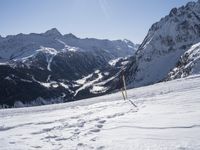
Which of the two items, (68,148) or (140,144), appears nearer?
(140,144)

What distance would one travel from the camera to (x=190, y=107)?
14.4 metres

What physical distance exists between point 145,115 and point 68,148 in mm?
4649

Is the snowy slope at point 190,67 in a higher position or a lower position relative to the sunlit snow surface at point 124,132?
higher

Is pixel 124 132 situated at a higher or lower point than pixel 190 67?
lower

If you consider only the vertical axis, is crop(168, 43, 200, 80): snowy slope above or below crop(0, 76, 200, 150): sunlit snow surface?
above

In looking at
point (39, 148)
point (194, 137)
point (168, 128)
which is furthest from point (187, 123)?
point (39, 148)

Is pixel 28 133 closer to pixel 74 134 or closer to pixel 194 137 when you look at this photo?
pixel 74 134

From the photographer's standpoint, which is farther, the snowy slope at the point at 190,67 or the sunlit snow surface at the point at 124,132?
the snowy slope at the point at 190,67

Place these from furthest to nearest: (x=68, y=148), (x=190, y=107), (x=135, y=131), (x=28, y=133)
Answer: (x=28, y=133), (x=190, y=107), (x=135, y=131), (x=68, y=148)

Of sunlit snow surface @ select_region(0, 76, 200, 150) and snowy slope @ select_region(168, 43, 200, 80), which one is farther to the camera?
snowy slope @ select_region(168, 43, 200, 80)

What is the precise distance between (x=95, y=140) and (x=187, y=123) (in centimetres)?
324

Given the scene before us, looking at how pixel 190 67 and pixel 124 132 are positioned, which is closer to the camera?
pixel 124 132

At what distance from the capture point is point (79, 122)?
16.2 meters

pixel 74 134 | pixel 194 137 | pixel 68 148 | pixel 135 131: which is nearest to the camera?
pixel 194 137
